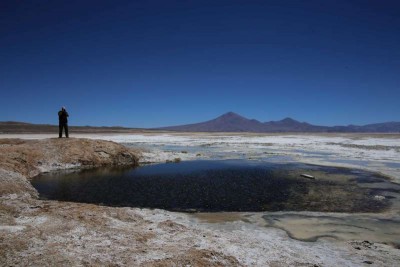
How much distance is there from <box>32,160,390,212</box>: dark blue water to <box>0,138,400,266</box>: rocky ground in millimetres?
Result: 2668

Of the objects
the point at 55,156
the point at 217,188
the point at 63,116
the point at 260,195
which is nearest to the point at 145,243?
the point at 260,195

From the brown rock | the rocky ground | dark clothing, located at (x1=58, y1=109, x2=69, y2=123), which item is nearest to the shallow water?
the rocky ground

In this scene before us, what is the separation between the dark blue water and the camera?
42.8ft

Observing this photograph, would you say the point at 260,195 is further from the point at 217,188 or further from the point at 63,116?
the point at 63,116

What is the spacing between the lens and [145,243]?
7.57 m

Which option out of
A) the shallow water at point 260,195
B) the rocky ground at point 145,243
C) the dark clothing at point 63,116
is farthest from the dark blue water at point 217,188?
the dark clothing at point 63,116

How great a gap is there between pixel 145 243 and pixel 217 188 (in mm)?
8899

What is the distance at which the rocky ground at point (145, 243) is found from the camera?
21.6 ft

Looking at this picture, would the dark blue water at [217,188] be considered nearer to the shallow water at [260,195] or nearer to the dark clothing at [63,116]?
the shallow water at [260,195]

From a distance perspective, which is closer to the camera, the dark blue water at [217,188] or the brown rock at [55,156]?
the dark blue water at [217,188]

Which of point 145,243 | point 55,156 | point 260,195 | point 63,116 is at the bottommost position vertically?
point 260,195

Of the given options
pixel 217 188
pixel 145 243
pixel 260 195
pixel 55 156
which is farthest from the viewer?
pixel 55 156

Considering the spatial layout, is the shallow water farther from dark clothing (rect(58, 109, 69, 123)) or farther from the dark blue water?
dark clothing (rect(58, 109, 69, 123))

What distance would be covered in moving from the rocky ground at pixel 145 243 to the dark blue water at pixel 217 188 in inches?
105
